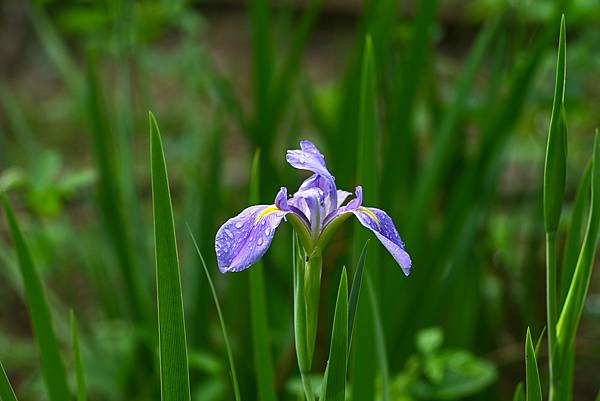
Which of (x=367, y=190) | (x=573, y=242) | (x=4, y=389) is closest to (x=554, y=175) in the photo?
(x=573, y=242)

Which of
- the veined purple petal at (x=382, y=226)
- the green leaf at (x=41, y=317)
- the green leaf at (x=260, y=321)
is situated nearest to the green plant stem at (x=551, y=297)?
the veined purple petal at (x=382, y=226)

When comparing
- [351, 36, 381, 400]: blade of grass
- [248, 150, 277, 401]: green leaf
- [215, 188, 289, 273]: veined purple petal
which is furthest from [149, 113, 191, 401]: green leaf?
[351, 36, 381, 400]: blade of grass

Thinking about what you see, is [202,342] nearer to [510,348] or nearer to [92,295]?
[510,348]

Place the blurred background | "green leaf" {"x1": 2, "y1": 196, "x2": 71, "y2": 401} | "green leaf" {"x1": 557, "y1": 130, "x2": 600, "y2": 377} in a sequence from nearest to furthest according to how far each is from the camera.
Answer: "green leaf" {"x1": 557, "y1": 130, "x2": 600, "y2": 377}
"green leaf" {"x1": 2, "y1": 196, "x2": 71, "y2": 401}
the blurred background

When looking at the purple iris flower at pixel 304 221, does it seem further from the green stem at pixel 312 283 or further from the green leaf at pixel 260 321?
the green leaf at pixel 260 321

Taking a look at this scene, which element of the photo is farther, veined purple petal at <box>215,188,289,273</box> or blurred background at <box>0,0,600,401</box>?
blurred background at <box>0,0,600,401</box>

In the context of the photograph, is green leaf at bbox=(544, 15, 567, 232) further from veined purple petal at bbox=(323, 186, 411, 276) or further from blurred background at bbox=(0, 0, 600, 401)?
blurred background at bbox=(0, 0, 600, 401)

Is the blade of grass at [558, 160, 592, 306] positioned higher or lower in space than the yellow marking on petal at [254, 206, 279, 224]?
lower
